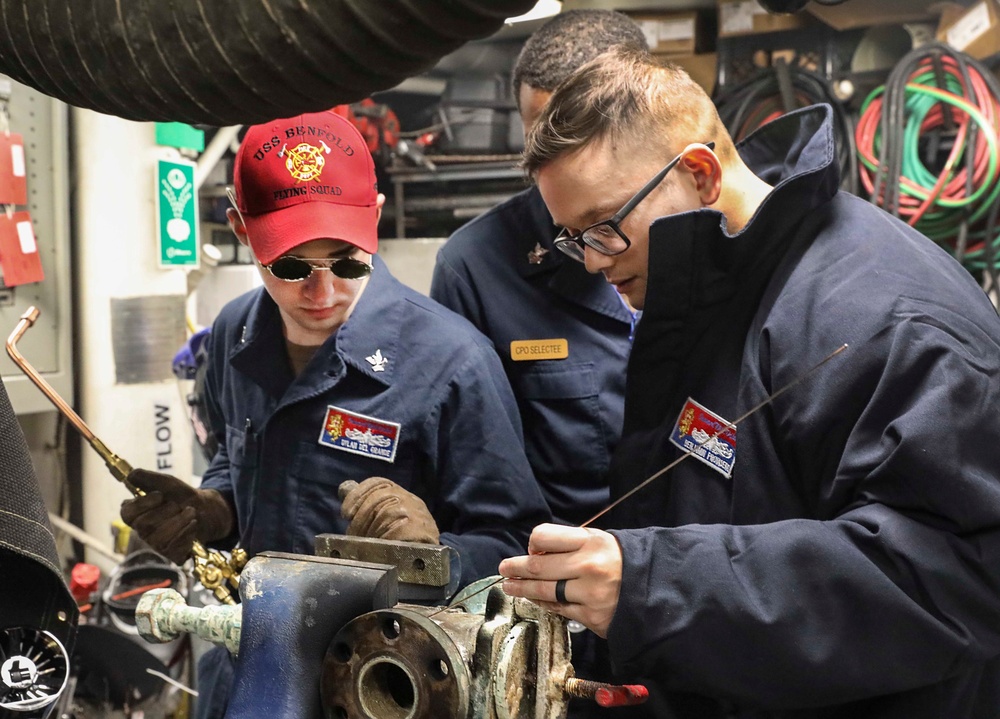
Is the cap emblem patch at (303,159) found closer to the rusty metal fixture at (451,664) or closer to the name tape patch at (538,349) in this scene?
the name tape patch at (538,349)

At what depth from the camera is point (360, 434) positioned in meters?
1.38

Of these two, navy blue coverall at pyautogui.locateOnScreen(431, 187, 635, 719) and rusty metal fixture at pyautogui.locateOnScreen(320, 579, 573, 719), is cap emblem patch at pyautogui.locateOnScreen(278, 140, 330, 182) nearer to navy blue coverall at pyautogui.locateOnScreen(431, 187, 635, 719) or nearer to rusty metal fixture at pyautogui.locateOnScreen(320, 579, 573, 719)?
navy blue coverall at pyautogui.locateOnScreen(431, 187, 635, 719)

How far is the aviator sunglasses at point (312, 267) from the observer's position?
137 centimetres

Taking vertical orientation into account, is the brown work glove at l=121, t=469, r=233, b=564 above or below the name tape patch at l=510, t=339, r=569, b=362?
below

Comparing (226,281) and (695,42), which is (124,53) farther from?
(695,42)

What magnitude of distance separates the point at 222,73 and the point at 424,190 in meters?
2.58

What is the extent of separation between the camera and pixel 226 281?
3.07 metres

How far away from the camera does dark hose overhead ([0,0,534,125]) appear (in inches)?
28.4

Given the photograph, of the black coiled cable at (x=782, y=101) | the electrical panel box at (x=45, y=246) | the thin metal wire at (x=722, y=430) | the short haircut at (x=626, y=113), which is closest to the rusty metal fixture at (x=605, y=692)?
the thin metal wire at (x=722, y=430)

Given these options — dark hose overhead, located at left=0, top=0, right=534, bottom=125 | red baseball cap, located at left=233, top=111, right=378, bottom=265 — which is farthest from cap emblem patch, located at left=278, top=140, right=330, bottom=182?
dark hose overhead, located at left=0, top=0, right=534, bottom=125

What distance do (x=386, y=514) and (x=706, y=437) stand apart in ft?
1.30

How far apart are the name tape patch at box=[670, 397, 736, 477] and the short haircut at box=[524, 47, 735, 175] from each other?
34 cm

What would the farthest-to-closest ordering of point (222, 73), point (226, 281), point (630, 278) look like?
1. point (226, 281)
2. point (630, 278)
3. point (222, 73)

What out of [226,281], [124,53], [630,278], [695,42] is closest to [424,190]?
[226,281]
